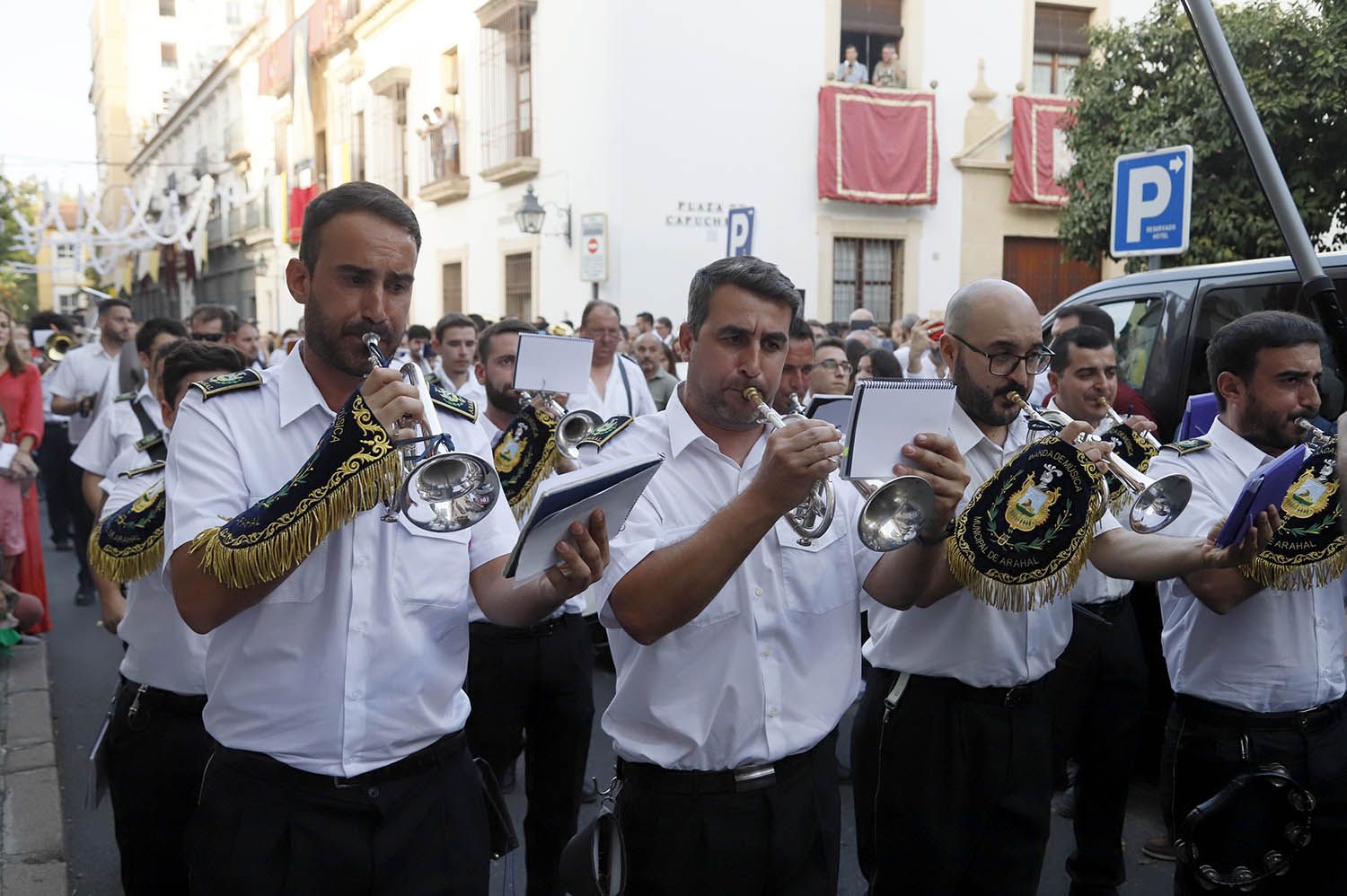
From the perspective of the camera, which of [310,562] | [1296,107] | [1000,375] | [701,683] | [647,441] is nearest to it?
[310,562]

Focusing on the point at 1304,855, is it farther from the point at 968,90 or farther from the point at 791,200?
the point at 968,90

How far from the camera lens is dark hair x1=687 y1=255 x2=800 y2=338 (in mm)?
2645

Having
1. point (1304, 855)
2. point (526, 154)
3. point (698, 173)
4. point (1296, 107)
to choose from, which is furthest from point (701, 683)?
point (526, 154)

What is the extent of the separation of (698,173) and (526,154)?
3.64 meters

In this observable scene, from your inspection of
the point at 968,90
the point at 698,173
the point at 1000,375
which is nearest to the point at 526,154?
the point at 698,173

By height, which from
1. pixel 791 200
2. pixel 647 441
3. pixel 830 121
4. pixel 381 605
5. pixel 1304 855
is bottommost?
pixel 1304 855

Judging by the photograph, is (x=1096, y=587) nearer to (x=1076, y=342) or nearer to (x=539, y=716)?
(x=1076, y=342)

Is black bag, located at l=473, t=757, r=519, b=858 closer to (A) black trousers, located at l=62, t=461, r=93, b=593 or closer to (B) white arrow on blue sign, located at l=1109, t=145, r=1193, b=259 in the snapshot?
(B) white arrow on blue sign, located at l=1109, t=145, r=1193, b=259

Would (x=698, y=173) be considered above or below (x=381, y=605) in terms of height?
above

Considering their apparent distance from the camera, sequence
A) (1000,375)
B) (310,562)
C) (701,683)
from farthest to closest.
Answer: (1000,375) < (701,683) < (310,562)

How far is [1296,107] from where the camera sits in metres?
12.7

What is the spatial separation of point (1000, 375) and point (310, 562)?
1.87 metres

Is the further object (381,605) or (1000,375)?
(1000,375)

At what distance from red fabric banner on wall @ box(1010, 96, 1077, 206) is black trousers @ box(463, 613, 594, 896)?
56.3ft
